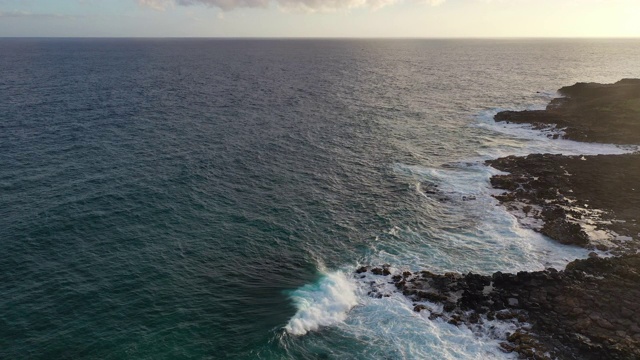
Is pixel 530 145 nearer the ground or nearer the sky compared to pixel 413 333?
nearer the sky

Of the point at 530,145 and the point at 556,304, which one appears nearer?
the point at 556,304

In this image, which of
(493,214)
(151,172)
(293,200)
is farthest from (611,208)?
(151,172)

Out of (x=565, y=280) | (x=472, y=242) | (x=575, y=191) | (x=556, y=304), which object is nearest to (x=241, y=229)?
(x=472, y=242)

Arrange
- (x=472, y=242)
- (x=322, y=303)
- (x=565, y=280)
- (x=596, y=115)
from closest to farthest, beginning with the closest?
(x=322, y=303), (x=565, y=280), (x=472, y=242), (x=596, y=115)

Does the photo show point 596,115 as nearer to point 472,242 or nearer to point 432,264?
point 472,242

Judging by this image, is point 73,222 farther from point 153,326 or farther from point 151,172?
point 153,326
